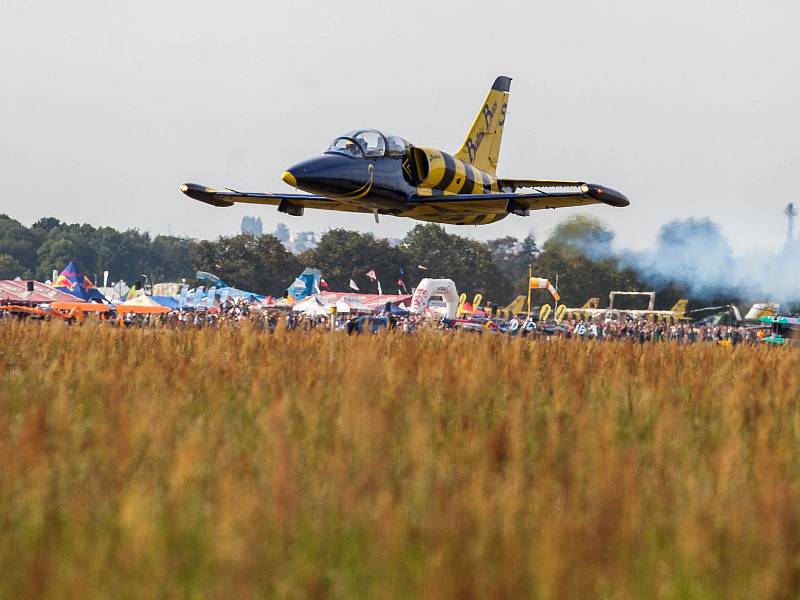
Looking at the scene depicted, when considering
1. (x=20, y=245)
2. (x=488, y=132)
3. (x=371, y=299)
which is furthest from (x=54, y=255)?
(x=488, y=132)

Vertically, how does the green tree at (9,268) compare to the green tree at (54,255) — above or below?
below

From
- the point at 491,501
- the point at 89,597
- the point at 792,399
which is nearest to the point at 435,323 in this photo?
the point at 792,399

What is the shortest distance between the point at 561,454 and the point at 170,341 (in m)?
6.76

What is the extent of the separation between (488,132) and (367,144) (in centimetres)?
823

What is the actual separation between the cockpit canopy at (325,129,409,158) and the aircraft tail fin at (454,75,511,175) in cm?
586

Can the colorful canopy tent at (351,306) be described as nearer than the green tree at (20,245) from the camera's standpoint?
Yes

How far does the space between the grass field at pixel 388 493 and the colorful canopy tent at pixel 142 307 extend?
41196 mm

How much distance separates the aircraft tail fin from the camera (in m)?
27.8

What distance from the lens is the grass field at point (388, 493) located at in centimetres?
364

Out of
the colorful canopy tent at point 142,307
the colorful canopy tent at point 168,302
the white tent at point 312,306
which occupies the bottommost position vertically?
the colorful canopy tent at point 142,307

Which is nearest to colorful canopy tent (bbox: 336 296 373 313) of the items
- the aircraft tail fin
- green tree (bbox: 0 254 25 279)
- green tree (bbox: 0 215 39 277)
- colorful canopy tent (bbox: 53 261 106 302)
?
colorful canopy tent (bbox: 53 261 106 302)

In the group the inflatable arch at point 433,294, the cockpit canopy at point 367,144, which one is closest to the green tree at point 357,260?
the inflatable arch at point 433,294

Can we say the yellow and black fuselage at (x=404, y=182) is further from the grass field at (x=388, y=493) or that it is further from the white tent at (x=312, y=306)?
the white tent at (x=312, y=306)

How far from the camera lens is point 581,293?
103 m
